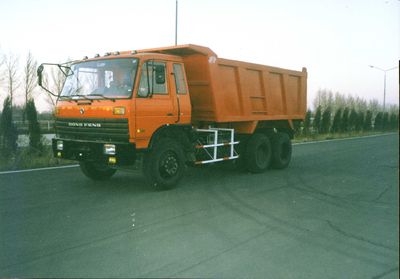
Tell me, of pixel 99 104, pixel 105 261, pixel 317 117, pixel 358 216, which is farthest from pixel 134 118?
pixel 317 117

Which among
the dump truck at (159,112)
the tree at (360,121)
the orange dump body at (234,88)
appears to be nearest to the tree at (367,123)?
the tree at (360,121)

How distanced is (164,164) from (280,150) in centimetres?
472

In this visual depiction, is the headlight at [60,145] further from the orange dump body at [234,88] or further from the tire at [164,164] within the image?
the orange dump body at [234,88]

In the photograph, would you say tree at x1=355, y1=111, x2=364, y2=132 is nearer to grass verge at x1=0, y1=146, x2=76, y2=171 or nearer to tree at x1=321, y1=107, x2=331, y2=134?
tree at x1=321, y1=107, x2=331, y2=134

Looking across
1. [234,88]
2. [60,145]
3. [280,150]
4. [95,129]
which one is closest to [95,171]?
[60,145]

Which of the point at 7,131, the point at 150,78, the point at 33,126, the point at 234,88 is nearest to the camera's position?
the point at 150,78

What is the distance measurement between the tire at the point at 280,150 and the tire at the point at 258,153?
0.26 m

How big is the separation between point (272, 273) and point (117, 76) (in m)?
4.99

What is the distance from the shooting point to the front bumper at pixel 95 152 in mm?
7266

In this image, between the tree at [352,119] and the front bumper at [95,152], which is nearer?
the front bumper at [95,152]

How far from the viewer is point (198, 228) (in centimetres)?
555

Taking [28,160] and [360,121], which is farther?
[360,121]

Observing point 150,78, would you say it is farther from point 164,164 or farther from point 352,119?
point 352,119

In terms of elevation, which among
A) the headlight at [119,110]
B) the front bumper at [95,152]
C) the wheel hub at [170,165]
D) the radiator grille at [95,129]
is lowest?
the wheel hub at [170,165]
